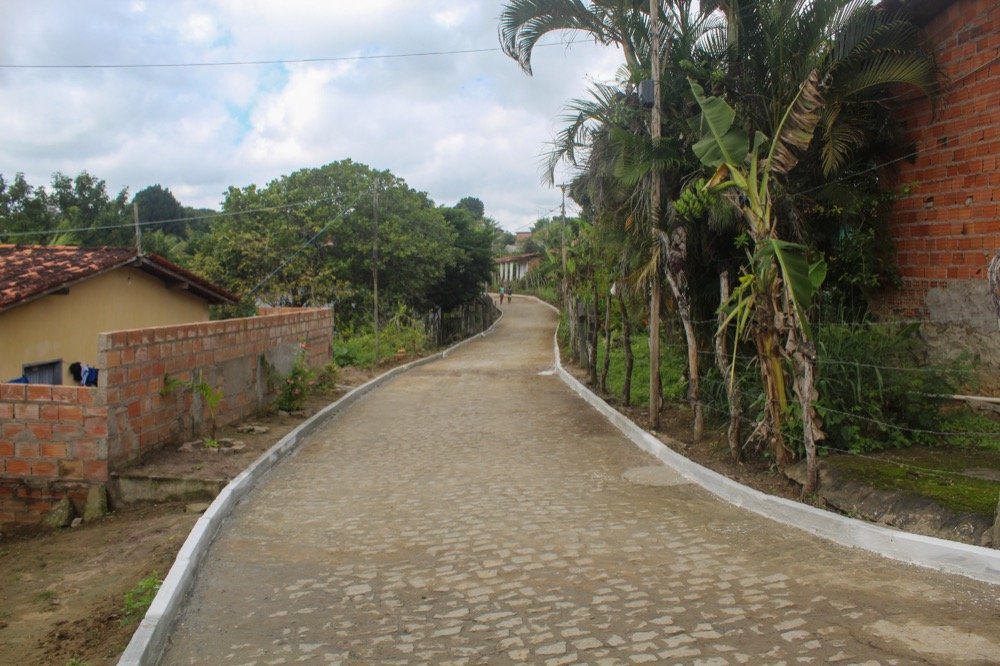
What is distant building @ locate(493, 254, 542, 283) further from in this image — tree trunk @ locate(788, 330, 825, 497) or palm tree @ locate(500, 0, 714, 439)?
tree trunk @ locate(788, 330, 825, 497)

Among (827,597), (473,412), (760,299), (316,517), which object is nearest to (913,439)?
(760,299)

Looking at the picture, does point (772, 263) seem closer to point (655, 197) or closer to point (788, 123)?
point (788, 123)

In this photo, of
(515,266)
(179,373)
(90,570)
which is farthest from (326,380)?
(515,266)

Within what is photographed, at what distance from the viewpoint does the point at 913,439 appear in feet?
24.4

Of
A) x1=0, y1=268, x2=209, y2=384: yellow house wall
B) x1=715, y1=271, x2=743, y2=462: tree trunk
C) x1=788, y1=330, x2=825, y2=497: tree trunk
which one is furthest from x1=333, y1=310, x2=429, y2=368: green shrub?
x1=788, y1=330, x2=825, y2=497: tree trunk

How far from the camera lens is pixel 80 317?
512 inches

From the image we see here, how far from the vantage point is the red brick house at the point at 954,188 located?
7977mm

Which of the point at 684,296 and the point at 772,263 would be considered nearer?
the point at 772,263

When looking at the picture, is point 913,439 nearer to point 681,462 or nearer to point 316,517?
point 681,462

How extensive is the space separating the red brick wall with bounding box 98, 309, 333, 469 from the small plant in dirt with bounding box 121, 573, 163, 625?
3.01 metres

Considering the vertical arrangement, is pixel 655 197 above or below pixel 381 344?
above

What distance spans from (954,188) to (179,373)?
370 inches

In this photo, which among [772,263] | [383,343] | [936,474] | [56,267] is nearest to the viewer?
[936,474]

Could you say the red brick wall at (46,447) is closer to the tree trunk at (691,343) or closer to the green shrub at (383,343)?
the tree trunk at (691,343)
